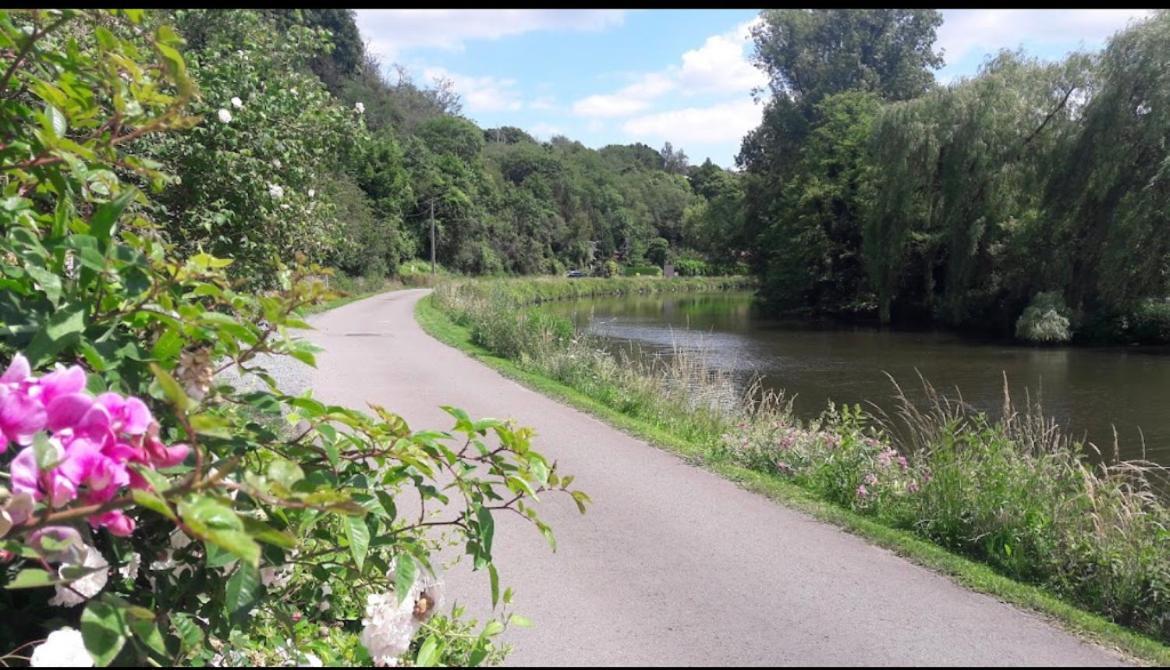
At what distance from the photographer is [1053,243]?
28875mm

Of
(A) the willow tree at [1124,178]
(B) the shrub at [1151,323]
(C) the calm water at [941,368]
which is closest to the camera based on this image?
(C) the calm water at [941,368]

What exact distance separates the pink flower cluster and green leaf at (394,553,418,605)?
0.70 m

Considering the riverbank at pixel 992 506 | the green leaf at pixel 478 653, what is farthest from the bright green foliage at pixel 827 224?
the green leaf at pixel 478 653

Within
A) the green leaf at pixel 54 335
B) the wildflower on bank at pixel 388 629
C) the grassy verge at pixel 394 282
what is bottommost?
the grassy verge at pixel 394 282

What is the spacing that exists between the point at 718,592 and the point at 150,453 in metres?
3.78

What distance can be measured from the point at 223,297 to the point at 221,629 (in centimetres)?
83

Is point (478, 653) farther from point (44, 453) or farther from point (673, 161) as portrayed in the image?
point (673, 161)

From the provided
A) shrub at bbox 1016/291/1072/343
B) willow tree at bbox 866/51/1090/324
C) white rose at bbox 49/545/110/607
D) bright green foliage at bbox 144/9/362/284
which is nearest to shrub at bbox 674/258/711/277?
willow tree at bbox 866/51/1090/324

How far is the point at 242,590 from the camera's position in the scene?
1.81m

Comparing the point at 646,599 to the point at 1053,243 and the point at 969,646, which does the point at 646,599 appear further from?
the point at 1053,243

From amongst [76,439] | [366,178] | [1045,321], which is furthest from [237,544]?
[366,178]

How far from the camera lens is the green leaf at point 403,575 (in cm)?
202

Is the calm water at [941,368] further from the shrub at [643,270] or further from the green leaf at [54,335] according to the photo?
the shrub at [643,270]

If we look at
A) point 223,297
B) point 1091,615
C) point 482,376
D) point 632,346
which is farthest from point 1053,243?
point 223,297
